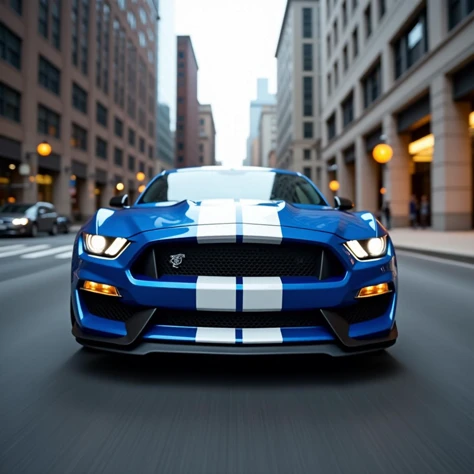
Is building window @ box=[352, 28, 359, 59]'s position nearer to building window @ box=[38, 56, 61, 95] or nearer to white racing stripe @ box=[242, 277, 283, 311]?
building window @ box=[38, 56, 61, 95]

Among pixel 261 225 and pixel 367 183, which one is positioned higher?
pixel 367 183

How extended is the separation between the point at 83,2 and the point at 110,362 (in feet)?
137

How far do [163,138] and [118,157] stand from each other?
A: 91.8 feet

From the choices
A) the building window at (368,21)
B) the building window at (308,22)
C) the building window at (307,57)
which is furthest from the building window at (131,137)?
the building window at (368,21)

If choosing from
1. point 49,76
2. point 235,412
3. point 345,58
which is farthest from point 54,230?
point 345,58

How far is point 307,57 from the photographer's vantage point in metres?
70.0

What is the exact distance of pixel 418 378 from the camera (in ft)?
9.17

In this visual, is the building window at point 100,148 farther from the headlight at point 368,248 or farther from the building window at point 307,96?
the headlight at point 368,248

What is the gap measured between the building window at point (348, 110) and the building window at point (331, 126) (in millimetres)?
3038

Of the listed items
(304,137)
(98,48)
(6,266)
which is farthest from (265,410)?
(304,137)

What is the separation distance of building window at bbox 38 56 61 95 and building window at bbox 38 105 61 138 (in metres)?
1.52

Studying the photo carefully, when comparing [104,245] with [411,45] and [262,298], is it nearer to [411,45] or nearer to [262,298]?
[262,298]

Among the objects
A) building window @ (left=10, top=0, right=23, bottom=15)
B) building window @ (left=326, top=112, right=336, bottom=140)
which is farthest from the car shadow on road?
building window @ (left=326, top=112, right=336, bottom=140)

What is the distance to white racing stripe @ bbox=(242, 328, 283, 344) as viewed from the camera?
99.8 inches
